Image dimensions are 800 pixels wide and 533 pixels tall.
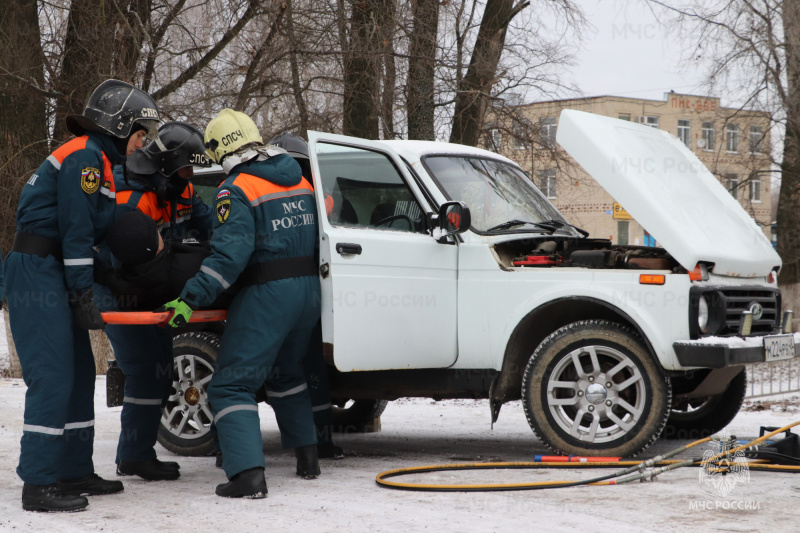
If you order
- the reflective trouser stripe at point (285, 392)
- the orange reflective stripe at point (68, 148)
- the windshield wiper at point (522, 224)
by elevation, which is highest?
the orange reflective stripe at point (68, 148)

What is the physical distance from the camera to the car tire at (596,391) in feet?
18.9

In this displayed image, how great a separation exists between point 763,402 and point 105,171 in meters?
7.41

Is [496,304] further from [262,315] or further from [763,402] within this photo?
[763,402]

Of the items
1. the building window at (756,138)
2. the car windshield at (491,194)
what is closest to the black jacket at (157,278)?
the car windshield at (491,194)

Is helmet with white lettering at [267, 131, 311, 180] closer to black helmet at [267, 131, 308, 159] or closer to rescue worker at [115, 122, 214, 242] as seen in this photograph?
black helmet at [267, 131, 308, 159]

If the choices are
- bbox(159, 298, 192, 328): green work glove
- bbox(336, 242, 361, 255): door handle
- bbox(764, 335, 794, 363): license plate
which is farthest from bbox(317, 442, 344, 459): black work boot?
bbox(764, 335, 794, 363): license plate

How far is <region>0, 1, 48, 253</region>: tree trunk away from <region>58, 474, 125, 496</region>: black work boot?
6.76 metres

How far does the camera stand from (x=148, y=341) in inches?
229

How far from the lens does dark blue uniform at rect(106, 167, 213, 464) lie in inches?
228

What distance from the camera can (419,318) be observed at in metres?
5.99

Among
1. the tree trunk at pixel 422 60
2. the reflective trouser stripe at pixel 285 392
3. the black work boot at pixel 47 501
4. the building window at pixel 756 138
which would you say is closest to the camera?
the black work boot at pixel 47 501

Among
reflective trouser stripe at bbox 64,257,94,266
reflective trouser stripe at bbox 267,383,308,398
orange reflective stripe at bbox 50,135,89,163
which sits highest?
orange reflective stripe at bbox 50,135,89,163

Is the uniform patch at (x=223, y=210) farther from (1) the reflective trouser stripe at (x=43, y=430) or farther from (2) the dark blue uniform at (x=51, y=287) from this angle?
(1) the reflective trouser stripe at (x=43, y=430)

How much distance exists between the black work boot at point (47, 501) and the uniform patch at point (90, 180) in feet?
5.06
